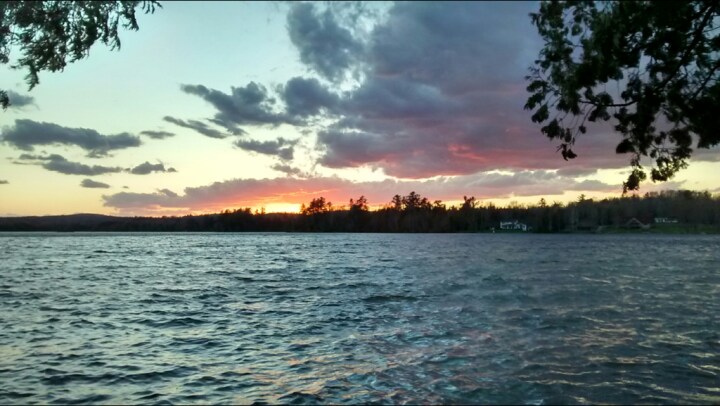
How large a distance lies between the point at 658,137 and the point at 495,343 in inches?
331

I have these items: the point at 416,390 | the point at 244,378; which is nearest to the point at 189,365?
the point at 244,378

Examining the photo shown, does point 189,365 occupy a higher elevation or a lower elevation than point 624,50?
lower

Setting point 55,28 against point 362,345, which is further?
point 362,345

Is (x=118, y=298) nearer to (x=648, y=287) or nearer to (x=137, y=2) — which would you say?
(x=137, y=2)

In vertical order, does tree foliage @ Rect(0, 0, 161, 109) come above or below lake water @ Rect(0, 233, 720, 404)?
above

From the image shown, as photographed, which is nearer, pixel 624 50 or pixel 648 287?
pixel 624 50

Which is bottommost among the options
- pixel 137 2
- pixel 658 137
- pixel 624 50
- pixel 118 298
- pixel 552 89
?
pixel 118 298

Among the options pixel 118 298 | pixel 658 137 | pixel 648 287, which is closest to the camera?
pixel 658 137

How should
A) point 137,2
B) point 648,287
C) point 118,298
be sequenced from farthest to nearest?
point 648,287, point 118,298, point 137,2

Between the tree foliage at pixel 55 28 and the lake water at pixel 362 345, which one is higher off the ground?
the tree foliage at pixel 55 28

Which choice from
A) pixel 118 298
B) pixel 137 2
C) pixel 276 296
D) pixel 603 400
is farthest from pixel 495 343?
pixel 118 298

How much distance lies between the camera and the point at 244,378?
13.2 meters

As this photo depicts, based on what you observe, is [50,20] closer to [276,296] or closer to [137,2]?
[137,2]

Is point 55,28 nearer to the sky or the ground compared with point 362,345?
nearer to the sky
